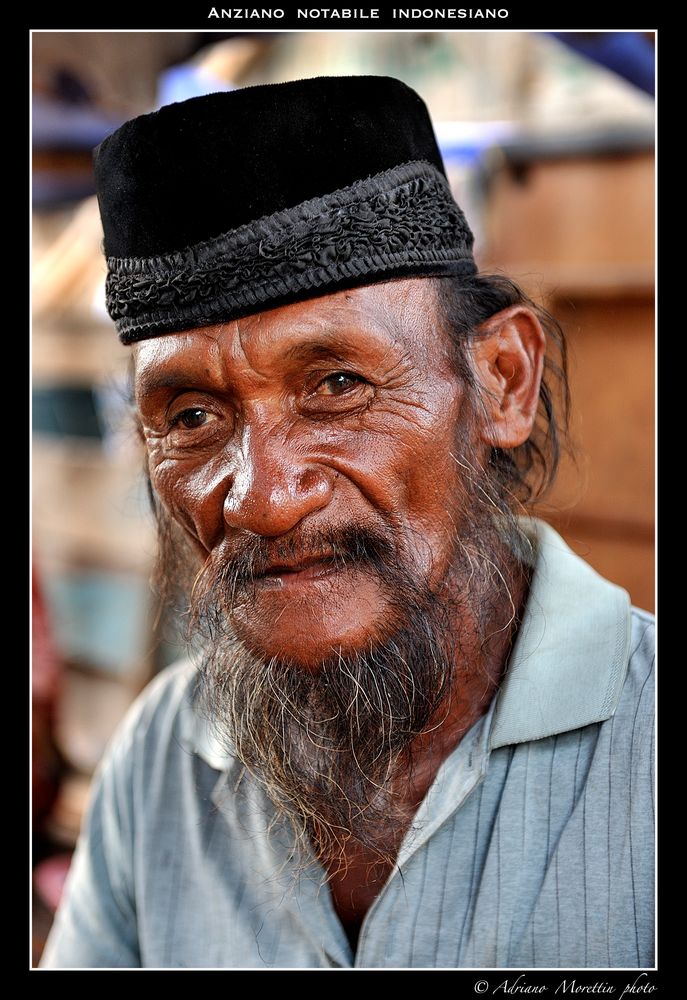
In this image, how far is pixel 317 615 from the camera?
125 centimetres

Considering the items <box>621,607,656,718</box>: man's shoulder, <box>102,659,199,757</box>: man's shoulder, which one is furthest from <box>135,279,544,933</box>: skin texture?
<box>102,659,199,757</box>: man's shoulder

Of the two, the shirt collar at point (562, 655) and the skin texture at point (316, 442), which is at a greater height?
the skin texture at point (316, 442)

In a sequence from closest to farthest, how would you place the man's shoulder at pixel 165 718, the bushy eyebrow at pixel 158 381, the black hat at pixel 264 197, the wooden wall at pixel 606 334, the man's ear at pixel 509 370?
the black hat at pixel 264 197 < the bushy eyebrow at pixel 158 381 < the man's ear at pixel 509 370 < the man's shoulder at pixel 165 718 < the wooden wall at pixel 606 334

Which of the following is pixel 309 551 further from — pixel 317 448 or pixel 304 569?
pixel 317 448

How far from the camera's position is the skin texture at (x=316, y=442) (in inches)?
48.7

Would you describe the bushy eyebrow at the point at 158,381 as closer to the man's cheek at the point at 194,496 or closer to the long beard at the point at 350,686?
the man's cheek at the point at 194,496

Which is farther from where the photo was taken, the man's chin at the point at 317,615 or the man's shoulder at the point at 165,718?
the man's shoulder at the point at 165,718

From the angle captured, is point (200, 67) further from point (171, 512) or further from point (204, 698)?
point (204, 698)

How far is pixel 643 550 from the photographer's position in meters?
2.65

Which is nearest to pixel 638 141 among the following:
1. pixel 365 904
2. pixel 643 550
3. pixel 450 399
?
pixel 643 550

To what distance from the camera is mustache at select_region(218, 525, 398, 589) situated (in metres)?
1.24

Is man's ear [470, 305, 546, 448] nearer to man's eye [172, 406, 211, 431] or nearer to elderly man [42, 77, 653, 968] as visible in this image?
elderly man [42, 77, 653, 968]

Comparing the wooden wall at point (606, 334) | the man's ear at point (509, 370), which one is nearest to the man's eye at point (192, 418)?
the man's ear at point (509, 370)

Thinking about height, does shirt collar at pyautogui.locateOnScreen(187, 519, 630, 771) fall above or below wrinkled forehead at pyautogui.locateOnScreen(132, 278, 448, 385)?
below
